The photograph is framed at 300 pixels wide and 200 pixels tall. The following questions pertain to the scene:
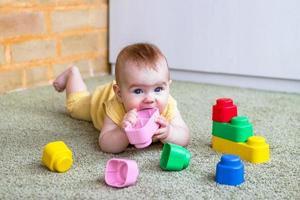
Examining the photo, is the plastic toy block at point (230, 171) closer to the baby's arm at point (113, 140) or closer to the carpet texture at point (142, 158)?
the carpet texture at point (142, 158)

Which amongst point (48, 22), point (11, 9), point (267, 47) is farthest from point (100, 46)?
point (267, 47)

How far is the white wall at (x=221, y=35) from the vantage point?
1763 millimetres

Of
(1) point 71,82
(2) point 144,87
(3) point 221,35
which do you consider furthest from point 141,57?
(3) point 221,35

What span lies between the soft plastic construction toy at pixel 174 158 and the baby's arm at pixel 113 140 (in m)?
0.13

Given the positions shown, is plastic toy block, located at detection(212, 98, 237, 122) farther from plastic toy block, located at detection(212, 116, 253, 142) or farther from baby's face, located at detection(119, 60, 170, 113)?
baby's face, located at detection(119, 60, 170, 113)

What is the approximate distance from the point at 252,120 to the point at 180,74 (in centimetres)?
67

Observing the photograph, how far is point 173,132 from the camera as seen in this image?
1119mm

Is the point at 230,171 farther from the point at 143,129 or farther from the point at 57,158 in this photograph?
the point at 57,158

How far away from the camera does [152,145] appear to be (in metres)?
1.16

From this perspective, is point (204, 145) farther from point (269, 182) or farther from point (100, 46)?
point (100, 46)

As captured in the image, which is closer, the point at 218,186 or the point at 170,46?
the point at 218,186

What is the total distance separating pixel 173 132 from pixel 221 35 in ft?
2.79

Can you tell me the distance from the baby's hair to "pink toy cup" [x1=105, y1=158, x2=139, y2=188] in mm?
237

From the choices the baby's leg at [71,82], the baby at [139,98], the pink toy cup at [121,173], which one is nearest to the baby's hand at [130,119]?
the baby at [139,98]
